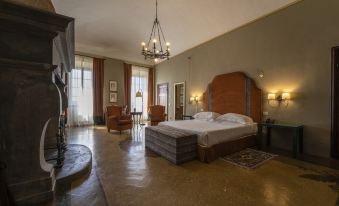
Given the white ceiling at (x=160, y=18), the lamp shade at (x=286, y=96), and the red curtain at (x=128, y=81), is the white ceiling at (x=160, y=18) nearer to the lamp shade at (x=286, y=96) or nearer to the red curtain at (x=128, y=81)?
the red curtain at (x=128, y=81)

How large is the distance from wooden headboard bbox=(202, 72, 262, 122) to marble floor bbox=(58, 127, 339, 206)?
1670mm

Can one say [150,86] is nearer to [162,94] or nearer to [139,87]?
[139,87]

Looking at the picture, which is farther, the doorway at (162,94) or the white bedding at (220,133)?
the doorway at (162,94)

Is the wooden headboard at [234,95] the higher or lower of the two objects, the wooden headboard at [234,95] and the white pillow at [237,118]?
the higher

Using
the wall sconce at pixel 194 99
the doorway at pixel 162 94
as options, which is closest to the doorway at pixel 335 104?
the wall sconce at pixel 194 99

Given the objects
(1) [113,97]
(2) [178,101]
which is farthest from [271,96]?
(1) [113,97]

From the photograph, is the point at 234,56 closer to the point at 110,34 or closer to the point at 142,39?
the point at 142,39

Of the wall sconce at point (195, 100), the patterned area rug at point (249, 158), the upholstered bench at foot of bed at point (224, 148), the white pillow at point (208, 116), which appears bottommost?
the patterned area rug at point (249, 158)

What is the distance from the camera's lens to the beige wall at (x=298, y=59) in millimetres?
3422

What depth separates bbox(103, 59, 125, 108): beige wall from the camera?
26.5ft

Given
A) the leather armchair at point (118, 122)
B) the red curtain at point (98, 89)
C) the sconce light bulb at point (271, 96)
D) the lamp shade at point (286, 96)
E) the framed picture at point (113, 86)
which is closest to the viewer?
the lamp shade at point (286, 96)

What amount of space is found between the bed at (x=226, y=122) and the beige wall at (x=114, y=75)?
439 centimetres

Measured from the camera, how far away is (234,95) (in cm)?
512

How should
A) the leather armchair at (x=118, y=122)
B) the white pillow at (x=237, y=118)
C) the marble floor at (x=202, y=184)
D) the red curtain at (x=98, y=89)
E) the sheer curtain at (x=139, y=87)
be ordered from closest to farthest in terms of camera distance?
the marble floor at (x=202, y=184), the white pillow at (x=237, y=118), the leather armchair at (x=118, y=122), the red curtain at (x=98, y=89), the sheer curtain at (x=139, y=87)
